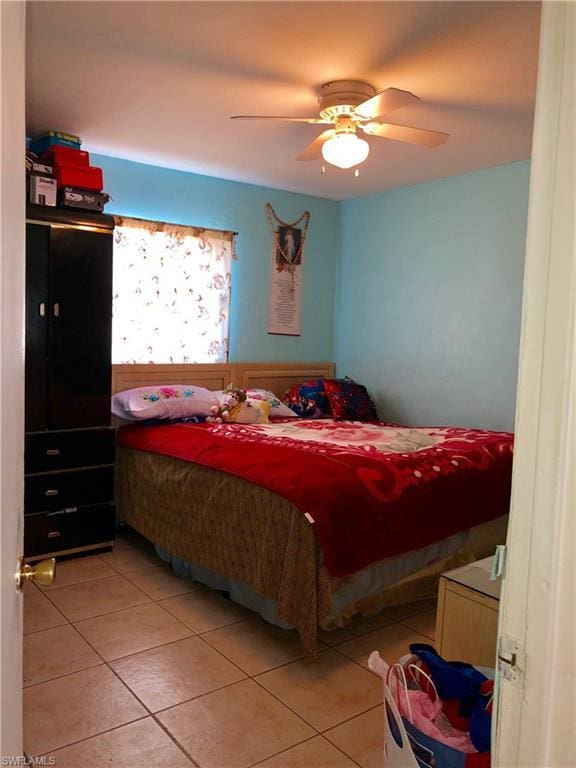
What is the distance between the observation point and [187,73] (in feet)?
8.69

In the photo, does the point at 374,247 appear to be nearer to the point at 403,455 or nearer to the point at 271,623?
the point at 403,455

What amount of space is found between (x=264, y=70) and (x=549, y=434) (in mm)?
2378

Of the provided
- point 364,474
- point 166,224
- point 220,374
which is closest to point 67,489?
point 220,374

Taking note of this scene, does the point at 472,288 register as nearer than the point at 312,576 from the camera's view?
No

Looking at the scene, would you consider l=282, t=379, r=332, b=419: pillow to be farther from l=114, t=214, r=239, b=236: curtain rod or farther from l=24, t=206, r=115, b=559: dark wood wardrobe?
l=24, t=206, r=115, b=559: dark wood wardrobe

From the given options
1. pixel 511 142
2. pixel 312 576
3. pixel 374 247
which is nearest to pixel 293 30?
pixel 511 142

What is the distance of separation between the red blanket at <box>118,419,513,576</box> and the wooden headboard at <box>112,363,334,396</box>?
0.49 m

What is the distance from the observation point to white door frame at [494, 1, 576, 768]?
71 centimetres

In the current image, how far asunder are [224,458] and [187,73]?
1.76 m

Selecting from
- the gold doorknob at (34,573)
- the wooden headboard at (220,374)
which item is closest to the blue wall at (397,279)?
the wooden headboard at (220,374)

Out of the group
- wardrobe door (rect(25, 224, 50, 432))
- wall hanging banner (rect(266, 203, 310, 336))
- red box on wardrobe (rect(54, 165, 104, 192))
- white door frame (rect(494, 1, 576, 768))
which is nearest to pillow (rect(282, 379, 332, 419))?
wall hanging banner (rect(266, 203, 310, 336))

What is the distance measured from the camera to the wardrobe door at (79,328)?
131 inches

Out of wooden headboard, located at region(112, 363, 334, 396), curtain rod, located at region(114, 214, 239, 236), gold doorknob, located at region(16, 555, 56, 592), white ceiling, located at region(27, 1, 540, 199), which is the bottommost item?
gold doorknob, located at region(16, 555, 56, 592)

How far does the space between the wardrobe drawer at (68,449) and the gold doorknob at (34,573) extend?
252cm
